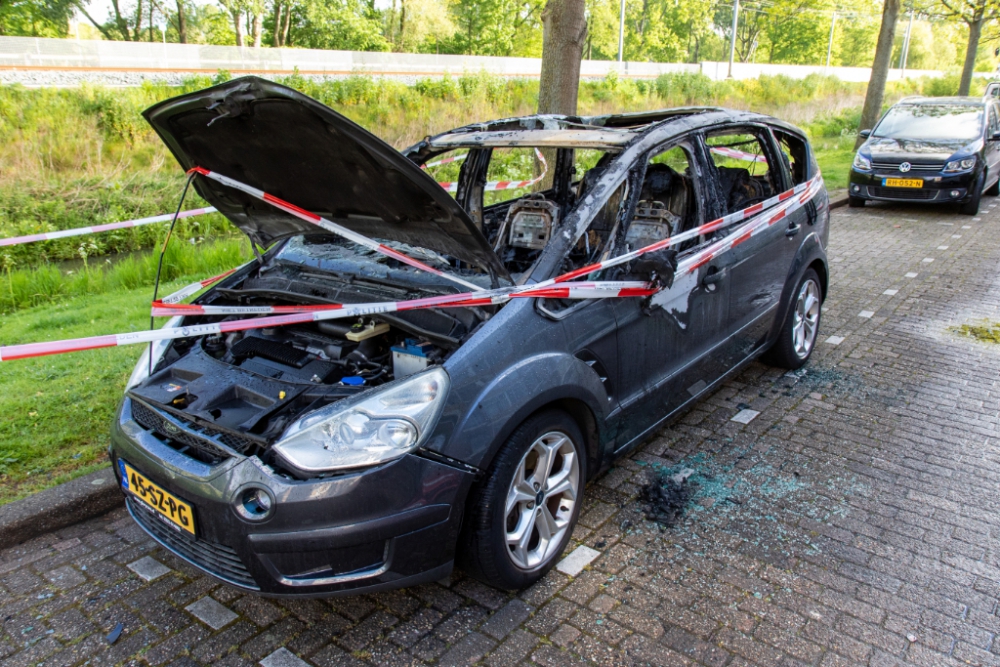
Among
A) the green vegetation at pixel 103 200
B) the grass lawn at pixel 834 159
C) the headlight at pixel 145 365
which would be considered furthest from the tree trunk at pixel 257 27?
the headlight at pixel 145 365

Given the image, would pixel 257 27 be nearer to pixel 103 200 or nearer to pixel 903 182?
pixel 103 200

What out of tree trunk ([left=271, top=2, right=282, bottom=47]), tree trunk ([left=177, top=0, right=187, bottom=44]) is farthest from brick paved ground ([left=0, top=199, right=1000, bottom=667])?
tree trunk ([left=177, top=0, right=187, bottom=44])

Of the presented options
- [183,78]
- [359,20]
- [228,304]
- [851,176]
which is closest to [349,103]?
[183,78]

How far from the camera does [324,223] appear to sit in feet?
10.7

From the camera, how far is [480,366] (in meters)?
2.60

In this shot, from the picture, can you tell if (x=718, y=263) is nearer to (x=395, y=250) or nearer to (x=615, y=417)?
(x=615, y=417)

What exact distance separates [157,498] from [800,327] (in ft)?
13.8

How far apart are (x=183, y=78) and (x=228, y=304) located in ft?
83.8

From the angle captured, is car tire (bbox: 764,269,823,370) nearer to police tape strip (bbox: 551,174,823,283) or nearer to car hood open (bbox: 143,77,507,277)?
police tape strip (bbox: 551,174,823,283)

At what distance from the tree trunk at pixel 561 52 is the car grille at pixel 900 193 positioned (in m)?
5.92

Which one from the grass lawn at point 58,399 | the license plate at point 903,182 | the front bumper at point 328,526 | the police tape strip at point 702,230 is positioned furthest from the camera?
the license plate at point 903,182

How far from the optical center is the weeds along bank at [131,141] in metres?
8.34

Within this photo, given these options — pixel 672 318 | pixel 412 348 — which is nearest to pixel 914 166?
pixel 672 318

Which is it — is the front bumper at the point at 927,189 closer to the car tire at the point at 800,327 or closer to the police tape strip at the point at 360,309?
the car tire at the point at 800,327
